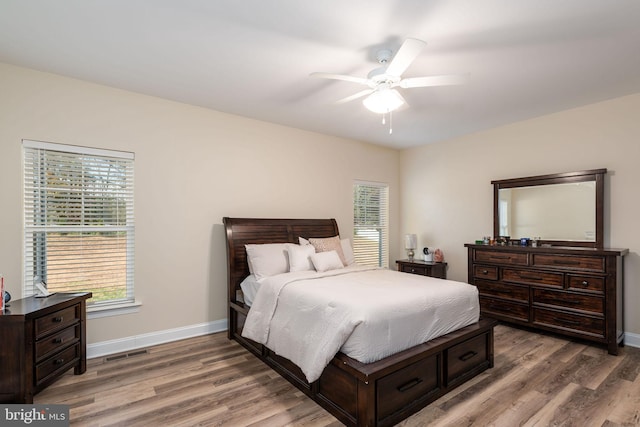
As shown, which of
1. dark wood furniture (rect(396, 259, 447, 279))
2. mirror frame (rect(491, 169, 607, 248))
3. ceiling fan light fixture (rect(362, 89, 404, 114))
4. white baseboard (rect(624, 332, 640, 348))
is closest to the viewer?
ceiling fan light fixture (rect(362, 89, 404, 114))

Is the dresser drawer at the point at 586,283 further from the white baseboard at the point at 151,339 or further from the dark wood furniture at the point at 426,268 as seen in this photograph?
the white baseboard at the point at 151,339

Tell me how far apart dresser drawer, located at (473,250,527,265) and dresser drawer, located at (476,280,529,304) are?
0.28 m

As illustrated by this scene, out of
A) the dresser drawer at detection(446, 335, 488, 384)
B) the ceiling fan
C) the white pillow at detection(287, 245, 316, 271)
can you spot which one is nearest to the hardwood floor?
the dresser drawer at detection(446, 335, 488, 384)

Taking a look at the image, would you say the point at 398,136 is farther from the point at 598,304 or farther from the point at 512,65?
the point at 598,304

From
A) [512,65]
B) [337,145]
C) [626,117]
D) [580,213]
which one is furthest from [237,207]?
[626,117]

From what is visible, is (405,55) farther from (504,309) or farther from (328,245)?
(504,309)

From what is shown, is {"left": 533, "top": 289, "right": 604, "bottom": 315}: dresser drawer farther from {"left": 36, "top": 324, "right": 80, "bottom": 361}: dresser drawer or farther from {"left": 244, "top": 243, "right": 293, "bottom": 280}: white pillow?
{"left": 36, "top": 324, "right": 80, "bottom": 361}: dresser drawer

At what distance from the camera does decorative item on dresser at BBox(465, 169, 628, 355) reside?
324 cm

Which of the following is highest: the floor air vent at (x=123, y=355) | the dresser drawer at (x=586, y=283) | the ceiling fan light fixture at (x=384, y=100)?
the ceiling fan light fixture at (x=384, y=100)

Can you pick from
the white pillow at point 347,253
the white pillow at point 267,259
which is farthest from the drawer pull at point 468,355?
the white pillow at point 267,259

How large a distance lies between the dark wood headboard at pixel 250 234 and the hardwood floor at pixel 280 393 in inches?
33.9

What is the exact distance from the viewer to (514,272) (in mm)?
3846

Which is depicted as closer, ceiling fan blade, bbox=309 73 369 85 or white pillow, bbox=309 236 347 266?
ceiling fan blade, bbox=309 73 369 85

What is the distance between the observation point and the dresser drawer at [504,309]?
12.3 feet
